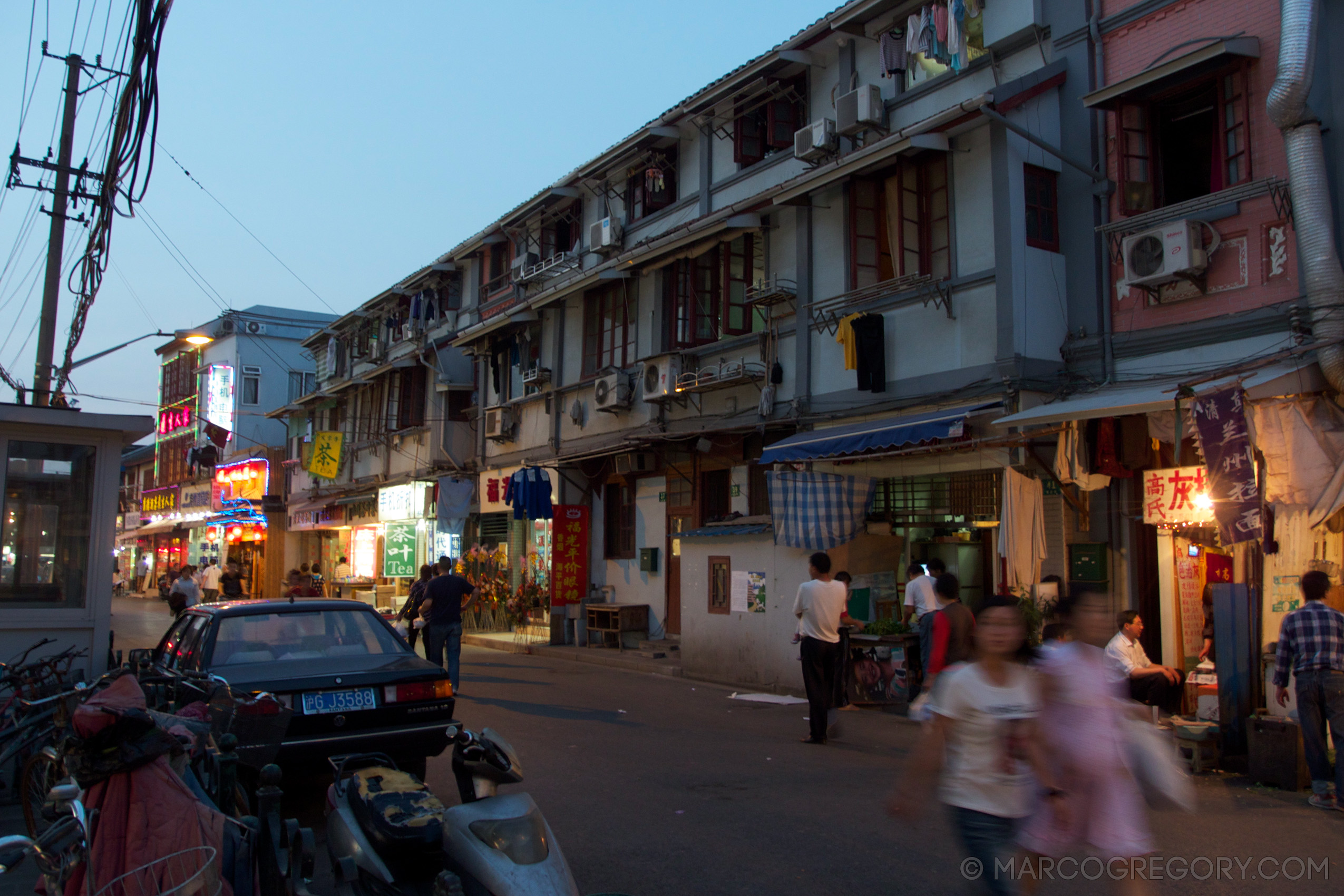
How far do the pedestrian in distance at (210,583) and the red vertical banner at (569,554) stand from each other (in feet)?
55.7

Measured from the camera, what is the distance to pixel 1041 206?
40.6 ft

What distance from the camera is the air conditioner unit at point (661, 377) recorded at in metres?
17.2

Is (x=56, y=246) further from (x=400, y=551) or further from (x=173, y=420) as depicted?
(x=173, y=420)

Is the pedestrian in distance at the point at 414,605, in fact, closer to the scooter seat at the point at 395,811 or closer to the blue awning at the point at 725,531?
the blue awning at the point at 725,531

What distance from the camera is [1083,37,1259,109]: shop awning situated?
1031 cm

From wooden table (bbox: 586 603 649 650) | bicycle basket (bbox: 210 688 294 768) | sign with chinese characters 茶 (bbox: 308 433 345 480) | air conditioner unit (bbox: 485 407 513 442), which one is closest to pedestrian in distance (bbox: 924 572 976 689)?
bicycle basket (bbox: 210 688 294 768)

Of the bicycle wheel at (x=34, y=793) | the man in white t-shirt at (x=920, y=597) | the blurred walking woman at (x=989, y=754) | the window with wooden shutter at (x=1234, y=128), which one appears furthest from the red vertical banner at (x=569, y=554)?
the blurred walking woman at (x=989, y=754)

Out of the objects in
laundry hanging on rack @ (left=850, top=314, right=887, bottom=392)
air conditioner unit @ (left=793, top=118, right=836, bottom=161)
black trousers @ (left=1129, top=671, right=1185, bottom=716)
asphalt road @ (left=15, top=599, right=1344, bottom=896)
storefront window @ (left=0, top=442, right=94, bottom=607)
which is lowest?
asphalt road @ (left=15, top=599, right=1344, bottom=896)

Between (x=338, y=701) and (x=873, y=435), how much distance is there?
7.68m

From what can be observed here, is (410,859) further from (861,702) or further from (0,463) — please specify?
(861,702)

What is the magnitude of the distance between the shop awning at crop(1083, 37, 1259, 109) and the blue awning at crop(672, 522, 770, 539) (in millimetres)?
6850

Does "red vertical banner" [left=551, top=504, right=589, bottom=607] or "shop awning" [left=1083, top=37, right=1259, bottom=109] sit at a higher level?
"shop awning" [left=1083, top=37, right=1259, bottom=109]

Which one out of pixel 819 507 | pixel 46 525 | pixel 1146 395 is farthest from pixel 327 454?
pixel 1146 395

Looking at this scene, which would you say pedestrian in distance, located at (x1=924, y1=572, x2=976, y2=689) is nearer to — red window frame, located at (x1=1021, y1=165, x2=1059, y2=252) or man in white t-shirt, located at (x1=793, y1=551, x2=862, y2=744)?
man in white t-shirt, located at (x1=793, y1=551, x2=862, y2=744)
